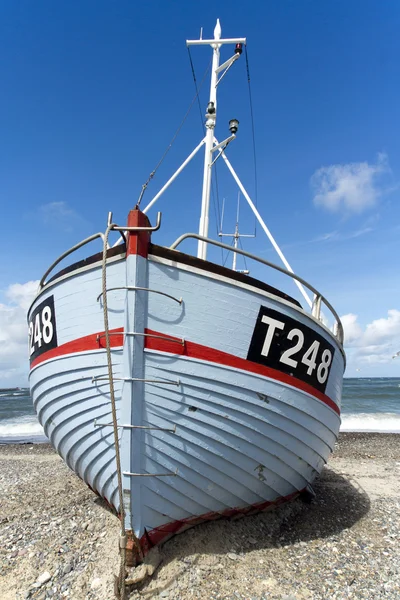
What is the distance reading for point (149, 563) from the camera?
3.45 m

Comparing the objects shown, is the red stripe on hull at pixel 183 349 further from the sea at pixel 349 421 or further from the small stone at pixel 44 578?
the sea at pixel 349 421

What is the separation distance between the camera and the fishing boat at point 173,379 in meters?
3.32

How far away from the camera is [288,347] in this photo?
3.78 m

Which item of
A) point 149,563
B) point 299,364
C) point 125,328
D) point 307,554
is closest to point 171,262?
point 125,328

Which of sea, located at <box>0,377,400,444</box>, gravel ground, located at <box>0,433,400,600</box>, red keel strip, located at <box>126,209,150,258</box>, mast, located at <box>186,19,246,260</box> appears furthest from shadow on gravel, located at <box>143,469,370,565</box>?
sea, located at <box>0,377,400,444</box>

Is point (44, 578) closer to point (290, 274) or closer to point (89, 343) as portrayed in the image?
point (89, 343)

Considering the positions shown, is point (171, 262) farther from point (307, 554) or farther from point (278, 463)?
point (307, 554)

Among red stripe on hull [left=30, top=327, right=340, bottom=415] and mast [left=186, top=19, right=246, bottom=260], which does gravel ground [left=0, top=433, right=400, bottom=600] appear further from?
mast [left=186, top=19, right=246, bottom=260]

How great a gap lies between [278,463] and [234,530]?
3.35ft

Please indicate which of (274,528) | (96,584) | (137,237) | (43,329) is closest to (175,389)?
(137,237)

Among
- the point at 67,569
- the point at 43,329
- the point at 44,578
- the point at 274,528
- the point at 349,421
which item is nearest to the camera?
the point at 44,578

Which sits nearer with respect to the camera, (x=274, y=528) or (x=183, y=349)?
(x=183, y=349)

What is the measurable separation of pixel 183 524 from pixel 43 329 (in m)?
2.75

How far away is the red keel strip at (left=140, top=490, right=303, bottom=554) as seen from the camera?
3.49 meters
